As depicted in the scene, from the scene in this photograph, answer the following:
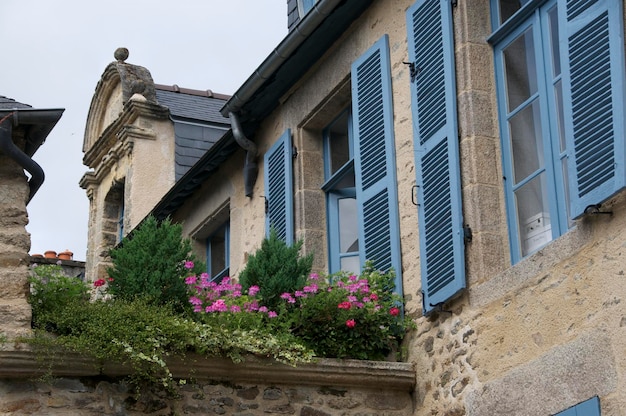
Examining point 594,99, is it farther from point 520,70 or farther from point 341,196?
point 341,196

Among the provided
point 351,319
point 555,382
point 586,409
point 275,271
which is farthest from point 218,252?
point 586,409

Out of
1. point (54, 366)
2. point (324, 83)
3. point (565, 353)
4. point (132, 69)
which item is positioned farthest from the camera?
point (132, 69)

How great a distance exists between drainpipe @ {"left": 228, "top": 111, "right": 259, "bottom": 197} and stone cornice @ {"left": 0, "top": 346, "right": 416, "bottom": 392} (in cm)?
298

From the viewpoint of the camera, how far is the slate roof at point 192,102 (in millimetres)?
14094

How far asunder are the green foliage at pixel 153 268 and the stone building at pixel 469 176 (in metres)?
1.26

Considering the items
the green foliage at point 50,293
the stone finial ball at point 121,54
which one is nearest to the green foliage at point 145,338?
the green foliage at point 50,293

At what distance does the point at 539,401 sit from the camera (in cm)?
651

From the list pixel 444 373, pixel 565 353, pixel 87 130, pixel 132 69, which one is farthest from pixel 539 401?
pixel 87 130

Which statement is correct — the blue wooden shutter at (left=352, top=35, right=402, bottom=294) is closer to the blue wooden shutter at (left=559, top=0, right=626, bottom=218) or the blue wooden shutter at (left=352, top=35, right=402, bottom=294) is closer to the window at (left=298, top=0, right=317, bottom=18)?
the blue wooden shutter at (left=559, top=0, right=626, bottom=218)

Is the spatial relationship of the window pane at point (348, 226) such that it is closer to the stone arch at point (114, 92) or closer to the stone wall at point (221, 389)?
the stone wall at point (221, 389)

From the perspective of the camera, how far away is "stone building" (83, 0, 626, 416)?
633 centimetres

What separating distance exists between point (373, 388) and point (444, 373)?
1.81 ft

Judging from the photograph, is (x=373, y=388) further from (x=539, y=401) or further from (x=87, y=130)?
(x=87, y=130)

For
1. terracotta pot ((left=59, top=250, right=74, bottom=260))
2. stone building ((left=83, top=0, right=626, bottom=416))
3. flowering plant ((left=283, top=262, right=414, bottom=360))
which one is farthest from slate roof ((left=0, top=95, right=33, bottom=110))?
terracotta pot ((left=59, top=250, right=74, bottom=260))
